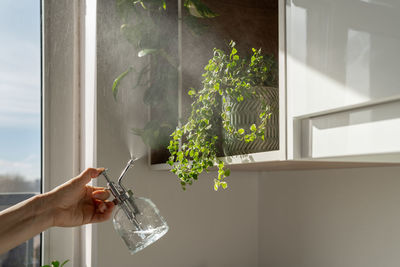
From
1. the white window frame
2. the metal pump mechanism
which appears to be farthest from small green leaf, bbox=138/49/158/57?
the metal pump mechanism

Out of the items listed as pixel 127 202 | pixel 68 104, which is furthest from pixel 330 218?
pixel 68 104

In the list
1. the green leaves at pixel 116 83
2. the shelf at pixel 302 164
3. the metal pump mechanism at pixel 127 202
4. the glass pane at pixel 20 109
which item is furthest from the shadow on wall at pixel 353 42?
the glass pane at pixel 20 109

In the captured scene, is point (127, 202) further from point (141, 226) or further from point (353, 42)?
point (353, 42)

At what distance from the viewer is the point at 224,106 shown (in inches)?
30.2

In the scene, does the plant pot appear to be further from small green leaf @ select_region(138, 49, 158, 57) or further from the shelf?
small green leaf @ select_region(138, 49, 158, 57)

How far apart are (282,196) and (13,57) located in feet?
2.57

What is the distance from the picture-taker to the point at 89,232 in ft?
3.68

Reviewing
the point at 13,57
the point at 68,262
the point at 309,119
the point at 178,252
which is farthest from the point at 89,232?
the point at 309,119

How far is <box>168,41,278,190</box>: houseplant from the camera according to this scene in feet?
2.33

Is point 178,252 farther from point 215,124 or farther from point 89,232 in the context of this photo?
point 215,124

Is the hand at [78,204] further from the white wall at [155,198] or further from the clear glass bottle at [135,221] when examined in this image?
the white wall at [155,198]

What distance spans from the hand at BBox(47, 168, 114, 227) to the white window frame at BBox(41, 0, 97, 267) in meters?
0.20

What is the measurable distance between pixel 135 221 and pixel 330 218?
0.48 meters

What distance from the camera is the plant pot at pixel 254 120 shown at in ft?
2.23
